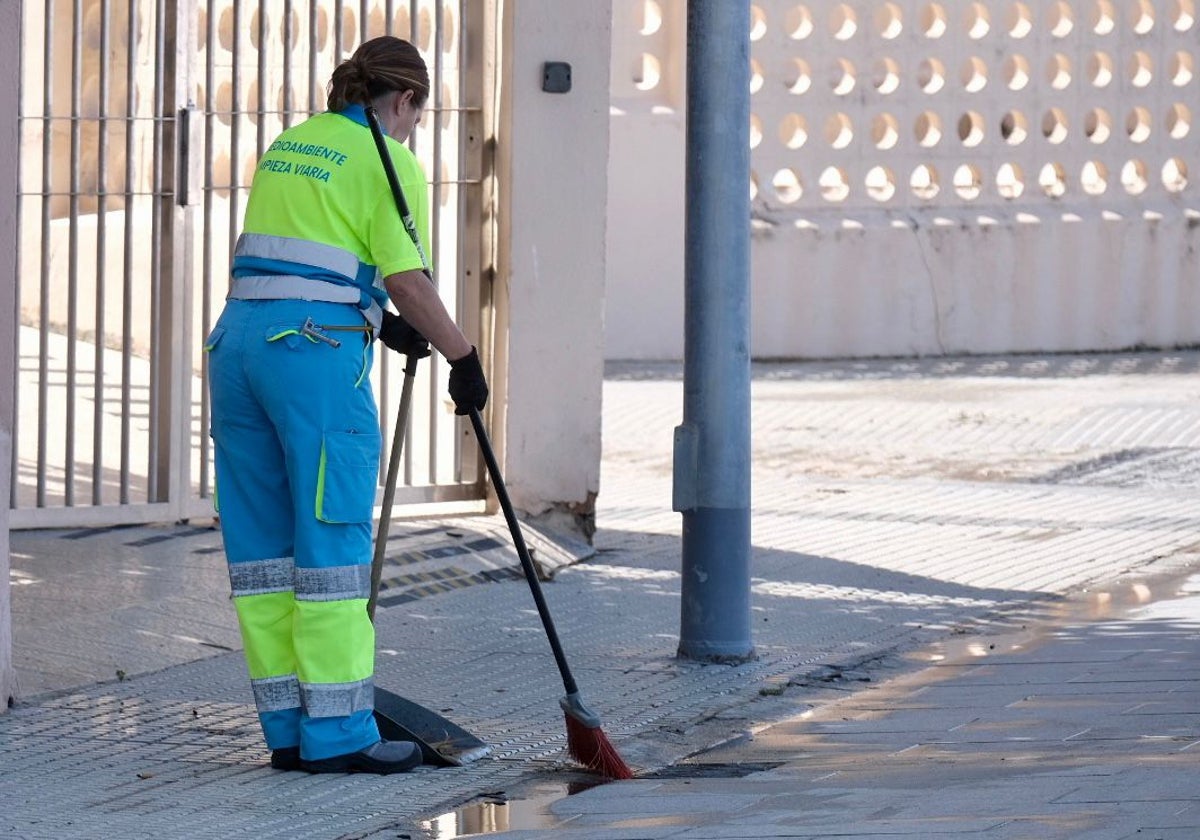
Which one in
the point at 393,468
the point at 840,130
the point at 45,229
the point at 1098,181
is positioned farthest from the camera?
the point at 1098,181

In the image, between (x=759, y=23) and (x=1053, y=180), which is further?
(x=1053, y=180)

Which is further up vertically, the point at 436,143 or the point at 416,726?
the point at 436,143

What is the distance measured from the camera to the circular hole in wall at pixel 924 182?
1736 centimetres

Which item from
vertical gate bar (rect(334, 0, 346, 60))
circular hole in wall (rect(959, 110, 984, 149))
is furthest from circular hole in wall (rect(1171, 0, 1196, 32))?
vertical gate bar (rect(334, 0, 346, 60))

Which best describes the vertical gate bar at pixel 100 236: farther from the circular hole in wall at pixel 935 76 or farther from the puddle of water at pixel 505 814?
the circular hole in wall at pixel 935 76

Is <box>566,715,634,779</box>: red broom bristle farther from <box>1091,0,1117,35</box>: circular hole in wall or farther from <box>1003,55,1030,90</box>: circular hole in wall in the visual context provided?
<box>1091,0,1117,35</box>: circular hole in wall

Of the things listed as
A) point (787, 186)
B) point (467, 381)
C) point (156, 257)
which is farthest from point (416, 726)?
point (787, 186)

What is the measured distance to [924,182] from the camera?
57.6 feet

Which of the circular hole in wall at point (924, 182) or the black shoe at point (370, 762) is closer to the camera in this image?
the black shoe at point (370, 762)

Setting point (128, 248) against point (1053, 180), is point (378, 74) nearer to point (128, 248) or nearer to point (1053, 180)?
point (128, 248)

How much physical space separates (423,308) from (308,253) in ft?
0.97

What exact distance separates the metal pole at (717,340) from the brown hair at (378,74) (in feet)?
5.47

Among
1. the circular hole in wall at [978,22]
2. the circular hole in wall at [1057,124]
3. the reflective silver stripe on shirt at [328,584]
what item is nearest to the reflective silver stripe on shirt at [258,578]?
the reflective silver stripe on shirt at [328,584]

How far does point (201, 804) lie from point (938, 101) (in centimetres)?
1305
